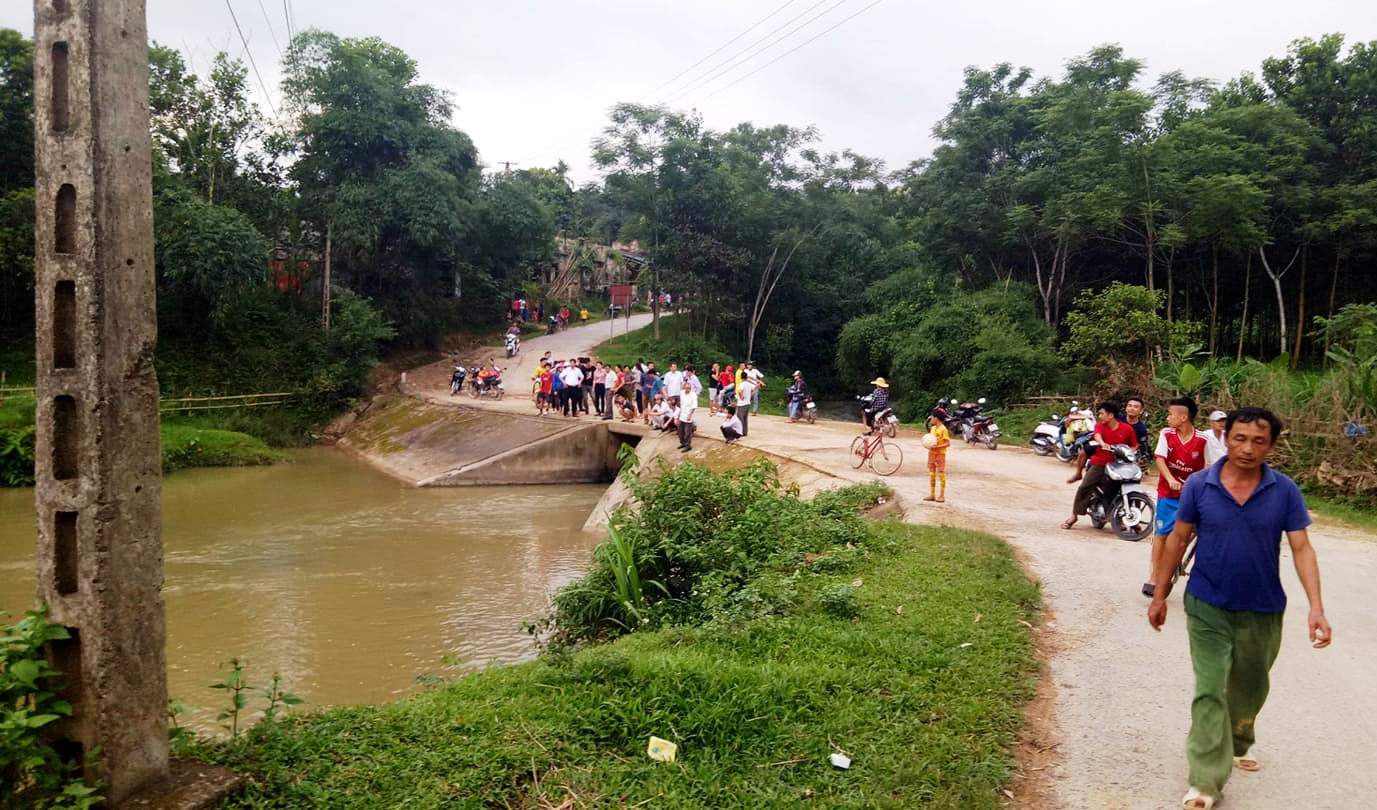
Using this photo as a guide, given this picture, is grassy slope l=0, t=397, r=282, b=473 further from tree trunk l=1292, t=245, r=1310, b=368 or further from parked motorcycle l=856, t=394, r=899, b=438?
tree trunk l=1292, t=245, r=1310, b=368

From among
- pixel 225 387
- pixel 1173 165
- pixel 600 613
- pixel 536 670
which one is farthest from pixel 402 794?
pixel 225 387

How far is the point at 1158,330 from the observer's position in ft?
65.6

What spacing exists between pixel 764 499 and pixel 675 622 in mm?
2772

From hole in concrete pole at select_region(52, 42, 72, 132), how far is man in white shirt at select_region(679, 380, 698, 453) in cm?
1415

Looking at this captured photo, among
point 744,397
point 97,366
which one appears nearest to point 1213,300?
point 744,397

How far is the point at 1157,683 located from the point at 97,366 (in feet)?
19.5

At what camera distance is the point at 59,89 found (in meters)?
3.43

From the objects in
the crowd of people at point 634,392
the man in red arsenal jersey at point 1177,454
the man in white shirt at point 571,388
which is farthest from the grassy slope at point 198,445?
the man in red arsenal jersey at point 1177,454

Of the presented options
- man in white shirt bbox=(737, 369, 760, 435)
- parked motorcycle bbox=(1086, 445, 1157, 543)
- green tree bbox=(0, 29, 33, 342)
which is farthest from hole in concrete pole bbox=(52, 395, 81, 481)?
green tree bbox=(0, 29, 33, 342)

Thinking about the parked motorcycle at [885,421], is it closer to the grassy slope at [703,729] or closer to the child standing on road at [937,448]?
the child standing on road at [937,448]

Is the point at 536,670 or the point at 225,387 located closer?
the point at 536,670

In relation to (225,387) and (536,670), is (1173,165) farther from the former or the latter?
(225,387)

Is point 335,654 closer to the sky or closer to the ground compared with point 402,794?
closer to the ground

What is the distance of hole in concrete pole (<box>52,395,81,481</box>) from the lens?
3471mm
